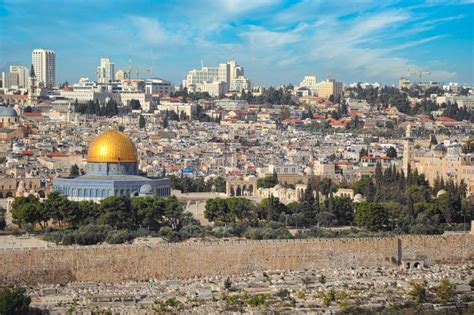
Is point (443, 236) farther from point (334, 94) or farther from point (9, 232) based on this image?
point (334, 94)

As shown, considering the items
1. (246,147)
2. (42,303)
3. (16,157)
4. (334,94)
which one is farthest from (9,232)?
(334,94)

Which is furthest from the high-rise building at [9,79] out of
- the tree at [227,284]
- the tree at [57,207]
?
the tree at [227,284]

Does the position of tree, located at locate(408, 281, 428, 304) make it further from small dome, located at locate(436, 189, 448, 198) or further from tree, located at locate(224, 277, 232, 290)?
small dome, located at locate(436, 189, 448, 198)

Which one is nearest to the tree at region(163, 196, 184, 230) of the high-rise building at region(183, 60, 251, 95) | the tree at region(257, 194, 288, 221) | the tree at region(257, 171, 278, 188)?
the tree at region(257, 194, 288, 221)

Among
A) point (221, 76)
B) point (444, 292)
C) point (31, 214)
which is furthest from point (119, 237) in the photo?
point (221, 76)

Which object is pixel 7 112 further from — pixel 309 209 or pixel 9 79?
pixel 9 79

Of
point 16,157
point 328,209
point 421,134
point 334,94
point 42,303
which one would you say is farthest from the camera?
point 334,94

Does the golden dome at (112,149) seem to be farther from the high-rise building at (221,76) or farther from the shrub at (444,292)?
the high-rise building at (221,76)
